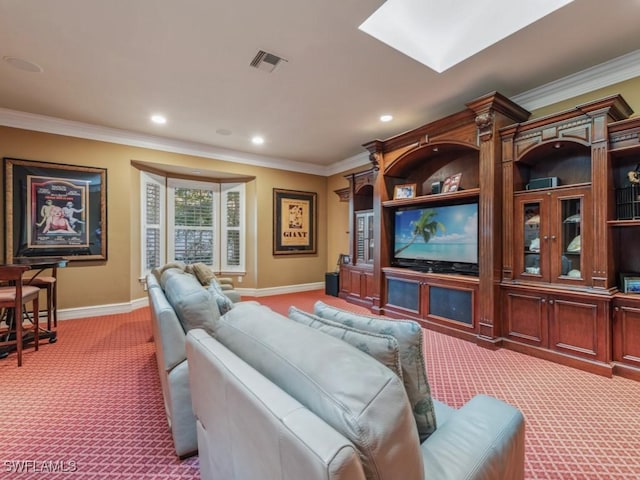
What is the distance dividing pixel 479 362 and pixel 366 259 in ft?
8.76

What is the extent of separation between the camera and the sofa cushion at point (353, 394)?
24.3 inches

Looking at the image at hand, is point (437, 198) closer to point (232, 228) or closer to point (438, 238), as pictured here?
point (438, 238)

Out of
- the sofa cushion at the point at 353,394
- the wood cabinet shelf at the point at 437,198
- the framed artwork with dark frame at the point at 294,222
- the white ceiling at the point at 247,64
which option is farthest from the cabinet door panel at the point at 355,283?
the sofa cushion at the point at 353,394

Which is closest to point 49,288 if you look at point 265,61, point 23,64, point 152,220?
point 152,220

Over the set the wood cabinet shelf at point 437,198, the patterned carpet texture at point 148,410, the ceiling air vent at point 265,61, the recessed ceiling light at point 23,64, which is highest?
the recessed ceiling light at point 23,64

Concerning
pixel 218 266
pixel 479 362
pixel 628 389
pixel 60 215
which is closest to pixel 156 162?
pixel 60 215

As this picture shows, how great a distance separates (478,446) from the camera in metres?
0.93

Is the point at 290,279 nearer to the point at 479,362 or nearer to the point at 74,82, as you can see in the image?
the point at 479,362

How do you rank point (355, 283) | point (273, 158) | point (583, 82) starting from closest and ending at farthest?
point (583, 82)
point (355, 283)
point (273, 158)

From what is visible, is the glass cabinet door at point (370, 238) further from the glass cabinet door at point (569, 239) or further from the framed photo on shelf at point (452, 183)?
the glass cabinet door at point (569, 239)

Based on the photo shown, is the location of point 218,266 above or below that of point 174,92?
below

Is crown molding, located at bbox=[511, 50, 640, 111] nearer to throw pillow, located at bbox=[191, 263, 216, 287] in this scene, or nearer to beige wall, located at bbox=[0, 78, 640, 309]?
beige wall, located at bbox=[0, 78, 640, 309]

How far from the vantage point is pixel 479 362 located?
2902 millimetres

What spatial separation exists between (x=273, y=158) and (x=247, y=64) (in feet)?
10.6
